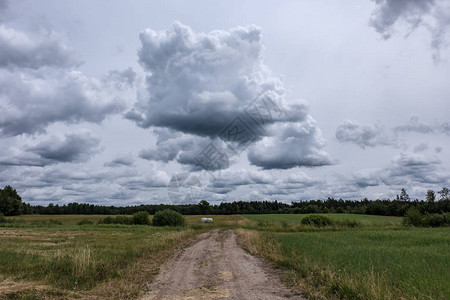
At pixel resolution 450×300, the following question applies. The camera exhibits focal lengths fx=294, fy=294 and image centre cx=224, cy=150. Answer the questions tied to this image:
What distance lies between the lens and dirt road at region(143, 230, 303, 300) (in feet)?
31.6

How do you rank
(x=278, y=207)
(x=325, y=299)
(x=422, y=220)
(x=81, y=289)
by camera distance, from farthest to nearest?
(x=278, y=207)
(x=422, y=220)
(x=81, y=289)
(x=325, y=299)

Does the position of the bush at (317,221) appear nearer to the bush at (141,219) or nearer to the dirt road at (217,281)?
the bush at (141,219)

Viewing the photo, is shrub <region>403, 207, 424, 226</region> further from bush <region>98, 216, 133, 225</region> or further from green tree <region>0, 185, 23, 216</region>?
green tree <region>0, 185, 23, 216</region>

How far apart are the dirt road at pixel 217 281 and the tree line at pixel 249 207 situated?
72.7 meters

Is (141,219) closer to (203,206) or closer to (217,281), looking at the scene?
(217,281)

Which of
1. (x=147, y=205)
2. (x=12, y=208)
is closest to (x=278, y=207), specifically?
(x=147, y=205)

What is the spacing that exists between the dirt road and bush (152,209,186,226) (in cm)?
4807

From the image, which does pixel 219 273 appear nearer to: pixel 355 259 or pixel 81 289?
pixel 81 289

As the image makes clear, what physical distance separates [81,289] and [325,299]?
8259mm

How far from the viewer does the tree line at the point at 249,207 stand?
102188 mm

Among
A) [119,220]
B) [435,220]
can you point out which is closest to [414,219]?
[435,220]

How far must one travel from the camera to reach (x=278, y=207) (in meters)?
168

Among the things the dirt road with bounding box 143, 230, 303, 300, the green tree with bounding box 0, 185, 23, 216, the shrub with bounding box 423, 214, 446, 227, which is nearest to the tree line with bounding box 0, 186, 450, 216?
the green tree with bounding box 0, 185, 23, 216

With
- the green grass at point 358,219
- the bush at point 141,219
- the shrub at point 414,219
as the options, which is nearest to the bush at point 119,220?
the bush at point 141,219
